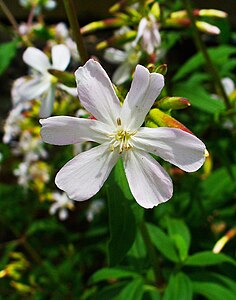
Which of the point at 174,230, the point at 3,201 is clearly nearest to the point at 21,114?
the point at 3,201

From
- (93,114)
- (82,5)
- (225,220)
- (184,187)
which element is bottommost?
(225,220)

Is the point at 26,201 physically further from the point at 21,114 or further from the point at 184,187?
the point at 184,187

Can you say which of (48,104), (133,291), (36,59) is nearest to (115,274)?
(133,291)

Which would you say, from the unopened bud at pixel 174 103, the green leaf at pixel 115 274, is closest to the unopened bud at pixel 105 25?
the unopened bud at pixel 174 103

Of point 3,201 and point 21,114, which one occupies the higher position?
point 21,114

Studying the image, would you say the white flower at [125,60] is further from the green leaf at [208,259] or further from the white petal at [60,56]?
the green leaf at [208,259]

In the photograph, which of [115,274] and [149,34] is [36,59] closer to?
[149,34]
